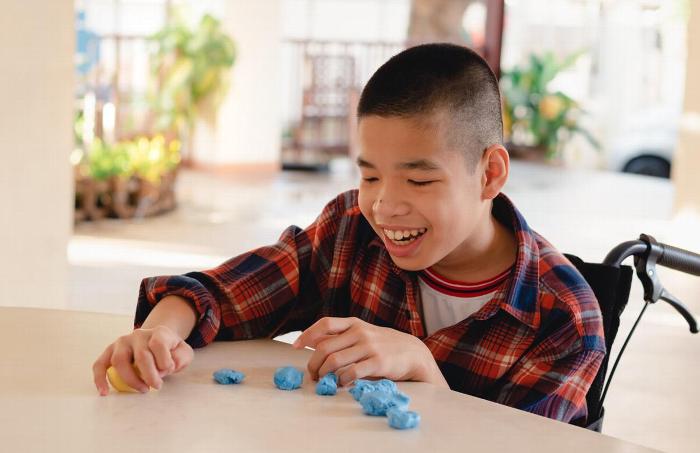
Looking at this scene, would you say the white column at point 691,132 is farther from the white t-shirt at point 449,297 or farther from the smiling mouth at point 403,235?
the smiling mouth at point 403,235

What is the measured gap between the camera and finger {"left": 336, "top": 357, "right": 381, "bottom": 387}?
1041 mm

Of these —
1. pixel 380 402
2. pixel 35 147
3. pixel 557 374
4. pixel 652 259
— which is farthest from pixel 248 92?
pixel 380 402

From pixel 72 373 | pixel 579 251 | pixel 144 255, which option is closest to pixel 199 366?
pixel 72 373

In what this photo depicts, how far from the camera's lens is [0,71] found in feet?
8.74

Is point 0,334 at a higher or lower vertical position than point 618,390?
higher

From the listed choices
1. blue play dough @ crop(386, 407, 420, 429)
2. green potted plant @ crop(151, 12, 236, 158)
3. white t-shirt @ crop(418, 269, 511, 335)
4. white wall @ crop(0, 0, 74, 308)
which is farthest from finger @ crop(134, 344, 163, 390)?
green potted plant @ crop(151, 12, 236, 158)

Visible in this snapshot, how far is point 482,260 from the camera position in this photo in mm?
1424

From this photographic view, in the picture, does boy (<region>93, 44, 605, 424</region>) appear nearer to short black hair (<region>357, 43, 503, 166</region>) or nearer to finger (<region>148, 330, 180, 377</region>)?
short black hair (<region>357, 43, 503, 166</region>)

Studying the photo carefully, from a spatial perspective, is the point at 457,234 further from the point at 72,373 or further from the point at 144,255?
the point at 144,255

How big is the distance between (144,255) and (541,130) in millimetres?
5817

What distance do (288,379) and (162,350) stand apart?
4.8 inches

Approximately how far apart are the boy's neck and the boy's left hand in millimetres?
324

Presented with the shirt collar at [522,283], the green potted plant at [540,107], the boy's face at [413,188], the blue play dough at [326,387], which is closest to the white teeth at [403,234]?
the boy's face at [413,188]

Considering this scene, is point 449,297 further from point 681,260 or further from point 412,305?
point 681,260
